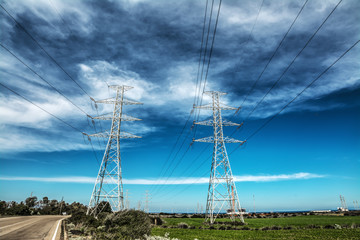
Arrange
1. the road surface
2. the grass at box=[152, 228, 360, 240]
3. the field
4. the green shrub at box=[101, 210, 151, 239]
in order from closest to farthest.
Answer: the road surface → the green shrub at box=[101, 210, 151, 239] → the grass at box=[152, 228, 360, 240] → the field

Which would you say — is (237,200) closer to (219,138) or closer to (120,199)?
(219,138)

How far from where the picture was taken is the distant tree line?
253 feet

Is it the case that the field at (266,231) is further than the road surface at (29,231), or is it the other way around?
the field at (266,231)

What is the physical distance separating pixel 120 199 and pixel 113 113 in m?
13.8

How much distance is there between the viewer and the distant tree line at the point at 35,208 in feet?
253

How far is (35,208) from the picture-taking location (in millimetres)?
101750

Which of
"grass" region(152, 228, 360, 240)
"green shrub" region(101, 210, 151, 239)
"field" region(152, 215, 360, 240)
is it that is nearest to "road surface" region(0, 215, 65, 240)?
"green shrub" region(101, 210, 151, 239)

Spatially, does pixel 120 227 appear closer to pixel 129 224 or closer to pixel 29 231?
pixel 129 224

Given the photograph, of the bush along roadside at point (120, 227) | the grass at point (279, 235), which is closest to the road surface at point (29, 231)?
the bush along roadside at point (120, 227)

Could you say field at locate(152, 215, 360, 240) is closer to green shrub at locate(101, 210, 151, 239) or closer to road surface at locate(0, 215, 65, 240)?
green shrub at locate(101, 210, 151, 239)

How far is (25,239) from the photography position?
1628 centimetres

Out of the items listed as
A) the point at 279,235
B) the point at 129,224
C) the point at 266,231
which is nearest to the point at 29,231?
the point at 129,224

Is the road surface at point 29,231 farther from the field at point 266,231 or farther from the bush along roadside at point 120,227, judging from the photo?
the field at point 266,231

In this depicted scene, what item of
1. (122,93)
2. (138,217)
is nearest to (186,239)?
(138,217)
